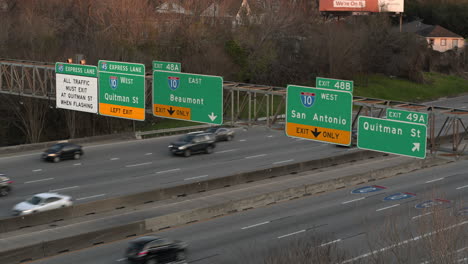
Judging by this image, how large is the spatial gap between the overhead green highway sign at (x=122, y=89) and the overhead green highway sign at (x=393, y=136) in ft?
30.6

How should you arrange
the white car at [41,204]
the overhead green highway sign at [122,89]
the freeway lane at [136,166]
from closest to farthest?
1. the overhead green highway sign at [122,89]
2. the white car at [41,204]
3. the freeway lane at [136,166]

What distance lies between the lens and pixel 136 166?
38.9 metres

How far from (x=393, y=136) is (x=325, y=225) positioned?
7.58m

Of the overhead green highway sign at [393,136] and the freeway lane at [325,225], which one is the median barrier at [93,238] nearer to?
the freeway lane at [325,225]

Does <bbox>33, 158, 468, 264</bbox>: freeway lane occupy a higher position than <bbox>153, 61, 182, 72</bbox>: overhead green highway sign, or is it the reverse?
<bbox>153, 61, 182, 72</bbox>: overhead green highway sign

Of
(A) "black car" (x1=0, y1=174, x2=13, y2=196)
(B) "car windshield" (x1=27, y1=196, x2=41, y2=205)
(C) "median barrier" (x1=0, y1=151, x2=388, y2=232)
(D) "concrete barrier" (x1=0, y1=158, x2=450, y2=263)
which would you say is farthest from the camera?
(A) "black car" (x1=0, y1=174, x2=13, y2=196)

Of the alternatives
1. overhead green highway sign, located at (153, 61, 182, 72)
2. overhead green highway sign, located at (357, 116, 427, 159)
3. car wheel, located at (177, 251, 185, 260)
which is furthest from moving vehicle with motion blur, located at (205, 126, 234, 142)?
overhead green highway sign, located at (357, 116, 427, 159)

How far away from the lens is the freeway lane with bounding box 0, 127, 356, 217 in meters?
33.6

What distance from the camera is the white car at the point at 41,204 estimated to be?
28141mm

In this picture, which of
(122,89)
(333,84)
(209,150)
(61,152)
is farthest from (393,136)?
(61,152)

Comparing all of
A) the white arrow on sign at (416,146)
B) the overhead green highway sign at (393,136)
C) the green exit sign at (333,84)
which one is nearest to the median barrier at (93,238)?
the green exit sign at (333,84)

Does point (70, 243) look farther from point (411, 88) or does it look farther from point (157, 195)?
point (411, 88)

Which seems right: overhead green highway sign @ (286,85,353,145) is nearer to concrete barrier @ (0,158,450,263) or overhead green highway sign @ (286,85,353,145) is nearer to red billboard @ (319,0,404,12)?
concrete barrier @ (0,158,450,263)

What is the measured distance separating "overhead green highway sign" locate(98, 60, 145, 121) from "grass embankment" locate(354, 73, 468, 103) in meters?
43.5
